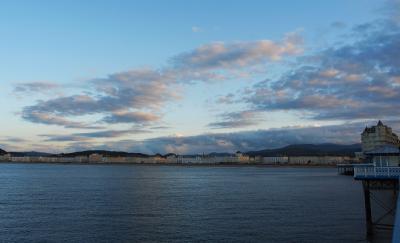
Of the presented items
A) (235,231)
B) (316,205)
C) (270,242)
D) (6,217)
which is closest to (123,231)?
(235,231)

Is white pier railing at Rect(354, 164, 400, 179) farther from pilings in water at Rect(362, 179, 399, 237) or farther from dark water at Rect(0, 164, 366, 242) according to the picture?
dark water at Rect(0, 164, 366, 242)

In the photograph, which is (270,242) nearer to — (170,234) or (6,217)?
(170,234)

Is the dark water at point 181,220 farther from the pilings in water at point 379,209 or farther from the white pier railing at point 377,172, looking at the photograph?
the white pier railing at point 377,172

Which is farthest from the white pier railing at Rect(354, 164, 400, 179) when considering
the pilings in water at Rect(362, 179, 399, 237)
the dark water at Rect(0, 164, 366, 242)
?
the dark water at Rect(0, 164, 366, 242)

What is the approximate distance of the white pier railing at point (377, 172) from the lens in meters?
38.9

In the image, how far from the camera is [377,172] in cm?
3997

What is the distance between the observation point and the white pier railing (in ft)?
128

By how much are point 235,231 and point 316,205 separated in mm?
26359

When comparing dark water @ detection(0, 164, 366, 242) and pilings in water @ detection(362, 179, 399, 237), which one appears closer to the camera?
pilings in water @ detection(362, 179, 399, 237)

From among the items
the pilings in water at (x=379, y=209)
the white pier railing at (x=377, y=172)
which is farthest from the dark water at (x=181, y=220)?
the white pier railing at (x=377, y=172)

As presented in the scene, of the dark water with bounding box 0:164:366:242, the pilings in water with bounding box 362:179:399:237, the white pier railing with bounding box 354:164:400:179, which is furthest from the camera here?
the dark water with bounding box 0:164:366:242

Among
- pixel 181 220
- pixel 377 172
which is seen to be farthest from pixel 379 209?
pixel 181 220

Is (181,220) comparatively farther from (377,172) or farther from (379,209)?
(379,209)

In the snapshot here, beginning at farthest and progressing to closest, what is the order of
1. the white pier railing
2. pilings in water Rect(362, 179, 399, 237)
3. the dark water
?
the dark water
pilings in water Rect(362, 179, 399, 237)
the white pier railing
